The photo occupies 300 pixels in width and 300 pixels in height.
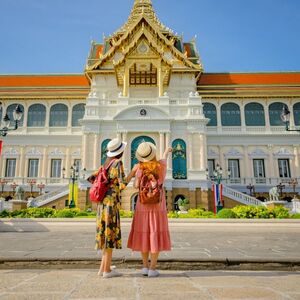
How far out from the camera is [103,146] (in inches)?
886

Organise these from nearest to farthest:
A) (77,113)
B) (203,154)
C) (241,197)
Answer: (241,197) < (203,154) < (77,113)

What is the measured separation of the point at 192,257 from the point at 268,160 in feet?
76.3

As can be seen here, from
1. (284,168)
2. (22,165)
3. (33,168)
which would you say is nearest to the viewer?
(284,168)

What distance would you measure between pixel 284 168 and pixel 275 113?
16.8 feet

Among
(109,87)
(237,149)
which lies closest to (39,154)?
(109,87)

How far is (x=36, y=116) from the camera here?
2711 centimetres

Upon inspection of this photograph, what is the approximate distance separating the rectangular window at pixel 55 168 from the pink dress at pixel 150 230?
75.7 feet

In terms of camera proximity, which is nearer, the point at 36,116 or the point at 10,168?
the point at 10,168

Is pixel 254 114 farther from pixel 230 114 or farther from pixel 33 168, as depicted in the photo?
pixel 33 168

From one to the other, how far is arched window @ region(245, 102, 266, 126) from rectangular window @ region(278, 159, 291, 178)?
3725 mm

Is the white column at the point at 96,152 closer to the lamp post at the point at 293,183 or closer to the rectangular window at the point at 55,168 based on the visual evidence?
the rectangular window at the point at 55,168

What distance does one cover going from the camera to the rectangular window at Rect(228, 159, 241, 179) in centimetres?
2556

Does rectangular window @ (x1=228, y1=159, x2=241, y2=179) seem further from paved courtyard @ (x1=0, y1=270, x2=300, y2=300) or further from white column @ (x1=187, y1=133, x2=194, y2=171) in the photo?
paved courtyard @ (x1=0, y1=270, x2=300, y2=300)

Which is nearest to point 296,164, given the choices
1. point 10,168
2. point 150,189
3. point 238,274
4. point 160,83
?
point 160,83
